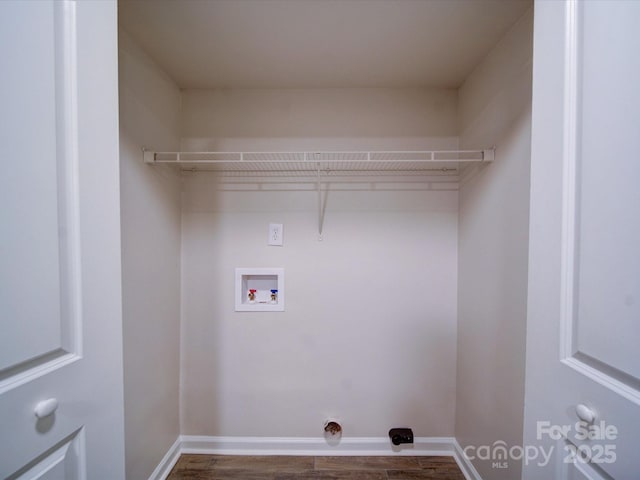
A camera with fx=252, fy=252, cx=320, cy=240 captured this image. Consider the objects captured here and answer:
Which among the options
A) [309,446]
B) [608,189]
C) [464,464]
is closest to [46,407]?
[608,189]

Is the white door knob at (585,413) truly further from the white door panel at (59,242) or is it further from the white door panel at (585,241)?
the white door panel at (59,242)

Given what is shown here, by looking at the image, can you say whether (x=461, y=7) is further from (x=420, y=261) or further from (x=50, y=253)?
(x=50, y=253)

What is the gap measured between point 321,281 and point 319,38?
145 centimetres

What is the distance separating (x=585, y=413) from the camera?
0.53 metres

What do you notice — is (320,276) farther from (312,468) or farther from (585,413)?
(585,413)

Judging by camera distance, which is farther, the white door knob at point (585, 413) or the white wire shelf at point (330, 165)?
the white wire shelf at point (330, 165)

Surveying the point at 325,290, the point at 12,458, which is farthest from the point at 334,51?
the point at 12,458

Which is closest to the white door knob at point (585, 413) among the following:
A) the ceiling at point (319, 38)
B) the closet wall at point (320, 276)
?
the closet wall at point (320, 276)

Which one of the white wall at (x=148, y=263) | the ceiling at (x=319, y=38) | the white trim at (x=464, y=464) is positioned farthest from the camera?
the white trim at (x=464, y=464)

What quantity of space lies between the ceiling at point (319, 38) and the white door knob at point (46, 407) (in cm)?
153

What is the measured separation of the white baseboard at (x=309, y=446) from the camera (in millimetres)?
1768

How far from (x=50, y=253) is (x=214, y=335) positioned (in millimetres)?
1455

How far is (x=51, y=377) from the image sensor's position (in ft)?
1.72

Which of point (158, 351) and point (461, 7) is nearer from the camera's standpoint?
point (461, 7)
